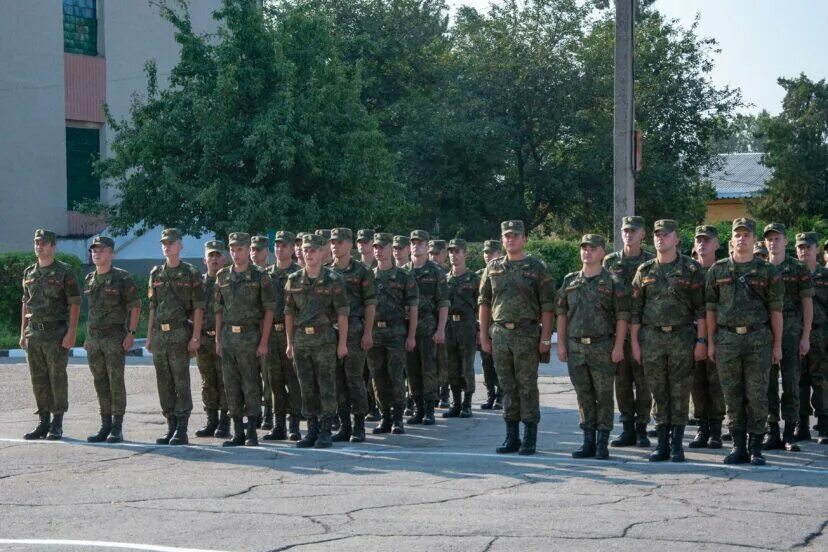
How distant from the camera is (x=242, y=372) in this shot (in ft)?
39.1

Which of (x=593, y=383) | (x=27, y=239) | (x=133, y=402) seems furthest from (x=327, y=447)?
(x=27, y=239)

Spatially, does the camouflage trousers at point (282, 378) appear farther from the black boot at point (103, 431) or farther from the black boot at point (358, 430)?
the black boot at point (103, 431)

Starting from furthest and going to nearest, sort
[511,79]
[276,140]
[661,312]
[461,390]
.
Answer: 1. [511,79]
2. [276,140]
3. [461,390]
4. [661,312]

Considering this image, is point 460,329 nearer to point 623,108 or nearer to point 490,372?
point 490,372

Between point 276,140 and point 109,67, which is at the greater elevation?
point 109,67

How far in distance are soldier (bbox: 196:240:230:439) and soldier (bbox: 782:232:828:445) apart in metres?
5.60

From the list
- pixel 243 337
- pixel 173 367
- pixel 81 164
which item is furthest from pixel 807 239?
pixel 81 164

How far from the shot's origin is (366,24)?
36.4 metres

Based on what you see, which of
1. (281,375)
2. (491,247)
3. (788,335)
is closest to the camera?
(788,335)

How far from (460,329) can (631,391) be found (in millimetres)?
3362

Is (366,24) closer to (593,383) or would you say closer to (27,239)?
(27,239)

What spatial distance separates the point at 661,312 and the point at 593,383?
33.5 inches

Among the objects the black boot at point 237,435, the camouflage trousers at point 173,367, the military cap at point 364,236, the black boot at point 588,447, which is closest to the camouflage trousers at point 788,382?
the black boot at point 588,447

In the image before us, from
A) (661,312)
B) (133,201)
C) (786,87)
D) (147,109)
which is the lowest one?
(661,312)
